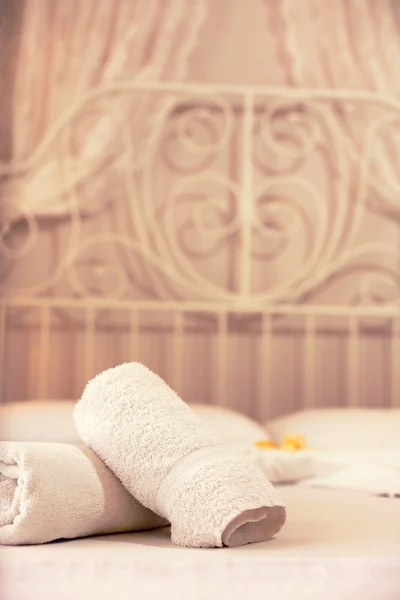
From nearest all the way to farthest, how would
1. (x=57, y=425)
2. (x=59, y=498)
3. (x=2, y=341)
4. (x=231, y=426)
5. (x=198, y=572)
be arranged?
1. (x=198, y=572)
2. (x=59, y=498)
3. (x=57, y=425)
4. (x=231, y=426)
5. (x=2, y=341)

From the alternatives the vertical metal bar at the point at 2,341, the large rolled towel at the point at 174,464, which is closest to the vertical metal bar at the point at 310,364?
the vertical metal bar at the point at 2,341

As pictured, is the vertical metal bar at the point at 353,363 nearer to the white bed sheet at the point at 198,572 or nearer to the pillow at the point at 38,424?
A: the pillow at the point at 38,424

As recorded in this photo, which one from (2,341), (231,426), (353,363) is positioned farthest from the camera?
(353,363)

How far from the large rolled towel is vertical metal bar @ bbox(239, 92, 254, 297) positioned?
150cm

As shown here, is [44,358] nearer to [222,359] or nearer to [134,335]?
[134,335]

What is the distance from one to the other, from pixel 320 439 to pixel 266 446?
284 mm

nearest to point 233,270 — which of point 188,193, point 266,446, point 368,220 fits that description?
point 188,193

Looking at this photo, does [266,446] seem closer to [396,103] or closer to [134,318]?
[134,318]

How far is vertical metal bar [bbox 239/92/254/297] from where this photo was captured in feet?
9.36

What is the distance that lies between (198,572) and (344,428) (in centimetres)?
147

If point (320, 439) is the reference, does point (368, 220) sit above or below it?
above

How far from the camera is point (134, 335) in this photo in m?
2.86

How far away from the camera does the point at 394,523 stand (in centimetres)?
136

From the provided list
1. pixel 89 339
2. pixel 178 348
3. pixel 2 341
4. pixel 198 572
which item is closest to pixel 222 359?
pixel 178 348
